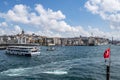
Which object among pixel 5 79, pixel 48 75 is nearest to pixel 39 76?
pixel 48 75

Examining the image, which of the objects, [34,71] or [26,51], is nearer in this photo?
[34,71]

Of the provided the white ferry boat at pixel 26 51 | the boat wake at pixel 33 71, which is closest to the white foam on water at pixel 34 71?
the boat wake at pixel 33 71

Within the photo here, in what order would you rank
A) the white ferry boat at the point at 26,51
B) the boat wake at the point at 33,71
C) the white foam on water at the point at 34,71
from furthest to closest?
the white ferry boat at the point at 26,51 < the white foam on water at the point at 34,71 < the boat wake at the point at 33,71

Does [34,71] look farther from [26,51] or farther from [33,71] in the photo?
[26,51]

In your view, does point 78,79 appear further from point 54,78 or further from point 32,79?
point 32,79

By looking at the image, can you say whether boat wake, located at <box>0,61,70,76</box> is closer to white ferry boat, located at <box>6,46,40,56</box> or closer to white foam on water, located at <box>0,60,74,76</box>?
white foam on water, located at <box>0,60,74,76</box>

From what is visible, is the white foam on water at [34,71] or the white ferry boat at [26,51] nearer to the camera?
the white foam on water at [34,71]

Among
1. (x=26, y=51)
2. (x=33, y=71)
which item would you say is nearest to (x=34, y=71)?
(x=33, y=71)

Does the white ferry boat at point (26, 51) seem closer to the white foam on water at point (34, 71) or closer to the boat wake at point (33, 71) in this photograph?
the white foam on water at point (34, 71)

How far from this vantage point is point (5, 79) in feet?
195

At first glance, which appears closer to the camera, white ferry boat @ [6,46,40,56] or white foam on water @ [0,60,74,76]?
white foam on water @ [0,60,74,76]

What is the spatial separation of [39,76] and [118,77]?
66.4 ft

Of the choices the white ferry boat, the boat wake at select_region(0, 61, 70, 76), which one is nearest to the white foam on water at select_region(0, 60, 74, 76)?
the boat wake at select_region(0, 61, 70, 76)

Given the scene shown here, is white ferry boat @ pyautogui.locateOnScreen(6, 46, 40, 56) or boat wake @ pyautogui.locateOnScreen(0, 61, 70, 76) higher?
white ferry boat @ pyautogui.locateOnScreen(6, 46, 40, 56)
